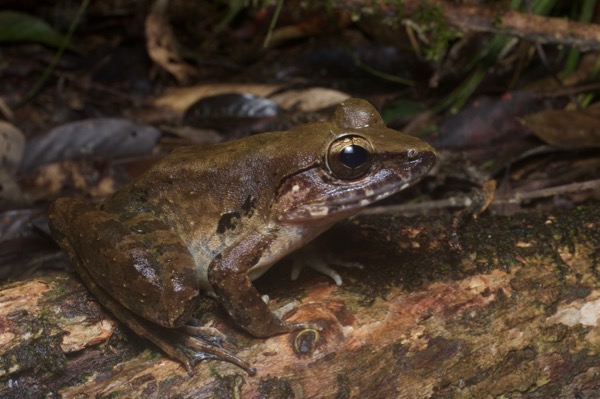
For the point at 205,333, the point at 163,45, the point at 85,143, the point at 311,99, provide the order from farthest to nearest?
the point at 163,45, the point at 311,99, the point at 85,143, the point at 205,333

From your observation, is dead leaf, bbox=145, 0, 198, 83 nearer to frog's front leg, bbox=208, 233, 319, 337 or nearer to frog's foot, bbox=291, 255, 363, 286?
frog's foot, bbox=291, 255, 363, 286

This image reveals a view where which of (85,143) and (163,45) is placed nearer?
(85,143)

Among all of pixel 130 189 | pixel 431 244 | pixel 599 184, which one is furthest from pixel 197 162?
pixel 599 184

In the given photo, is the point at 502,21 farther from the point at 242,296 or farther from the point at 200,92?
the point at 242,296

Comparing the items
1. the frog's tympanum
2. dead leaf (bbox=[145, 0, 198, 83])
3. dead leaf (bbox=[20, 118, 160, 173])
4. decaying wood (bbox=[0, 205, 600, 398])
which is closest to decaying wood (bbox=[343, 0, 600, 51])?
decaying wood (bbox=[0, 205, 600, 398])

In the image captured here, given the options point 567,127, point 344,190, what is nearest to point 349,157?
point 344,190
